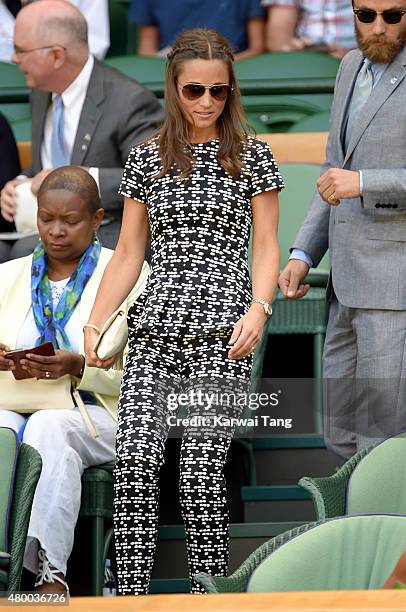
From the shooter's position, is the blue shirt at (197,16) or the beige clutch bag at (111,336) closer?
the beige clutch bag at (111,336)

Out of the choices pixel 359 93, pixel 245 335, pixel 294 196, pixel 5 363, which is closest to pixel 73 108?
pixel 294 196

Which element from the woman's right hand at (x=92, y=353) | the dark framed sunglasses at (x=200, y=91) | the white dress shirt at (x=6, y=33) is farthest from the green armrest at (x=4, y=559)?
the white dress shirt at (x=6, y=33)

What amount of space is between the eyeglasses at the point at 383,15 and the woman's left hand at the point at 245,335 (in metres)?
1.02

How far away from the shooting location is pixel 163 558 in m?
4.79

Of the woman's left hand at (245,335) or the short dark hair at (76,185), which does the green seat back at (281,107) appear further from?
the woman's left hand at (245,335)

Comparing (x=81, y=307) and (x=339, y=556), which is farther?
(x=81, y=307)

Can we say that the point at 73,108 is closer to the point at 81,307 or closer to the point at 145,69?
the point at 145,69

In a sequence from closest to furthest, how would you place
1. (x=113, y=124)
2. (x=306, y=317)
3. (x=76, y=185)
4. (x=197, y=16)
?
(x=76, y=185) → (x=306, y=317) → (x=113, y=124) → (x=197, y=16)

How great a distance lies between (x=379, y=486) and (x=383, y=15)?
4.65ft

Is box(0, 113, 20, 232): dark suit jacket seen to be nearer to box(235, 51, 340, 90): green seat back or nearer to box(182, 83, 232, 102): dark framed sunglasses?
box(235, 51, 340, 90): green seat back

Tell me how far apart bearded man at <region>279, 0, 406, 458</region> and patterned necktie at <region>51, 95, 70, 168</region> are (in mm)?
1775

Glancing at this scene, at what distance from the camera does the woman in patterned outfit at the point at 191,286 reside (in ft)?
12.7

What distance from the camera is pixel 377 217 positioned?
4320 mm

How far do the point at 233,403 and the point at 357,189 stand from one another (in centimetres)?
76
